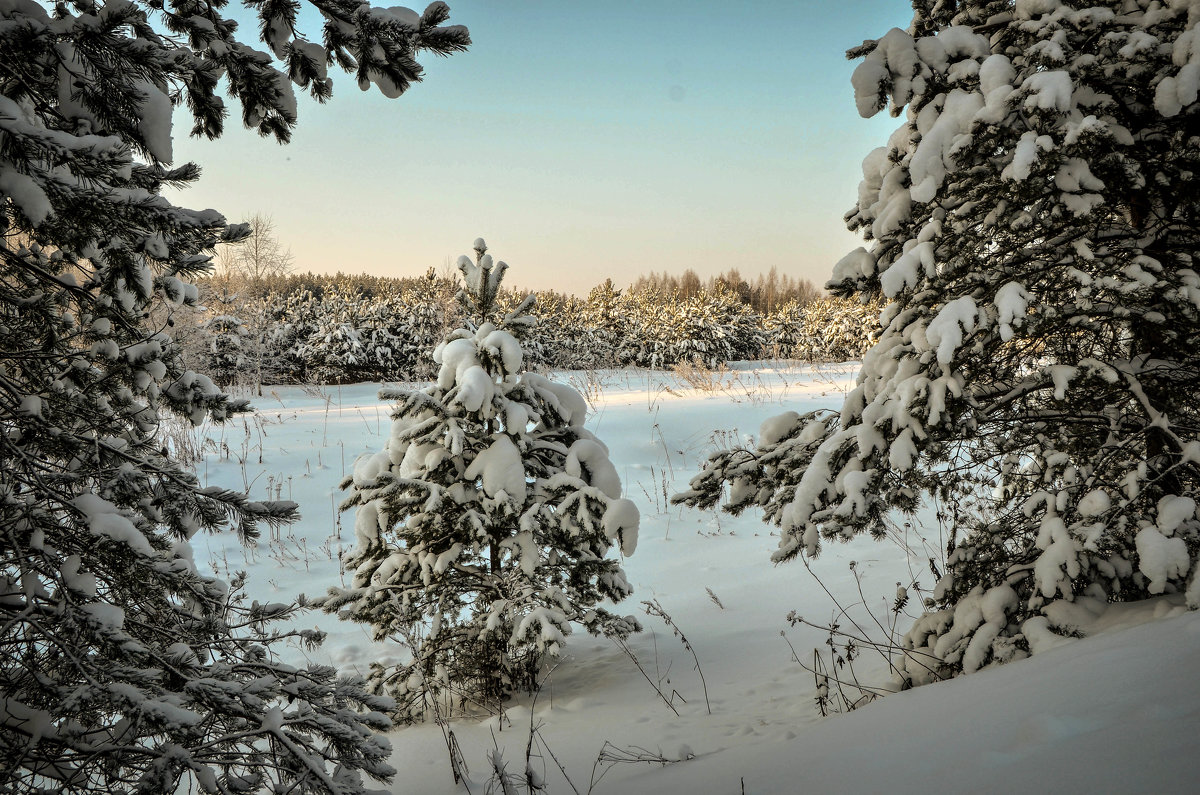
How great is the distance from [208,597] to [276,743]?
73 cm

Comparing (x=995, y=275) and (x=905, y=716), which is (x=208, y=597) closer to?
(x=905, y=716)

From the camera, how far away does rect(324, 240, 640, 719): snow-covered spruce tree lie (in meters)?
3.78

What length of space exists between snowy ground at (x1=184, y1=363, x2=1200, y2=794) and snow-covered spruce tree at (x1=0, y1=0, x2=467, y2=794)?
141 cm

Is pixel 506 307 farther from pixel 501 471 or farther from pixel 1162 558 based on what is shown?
pixel 1162 558

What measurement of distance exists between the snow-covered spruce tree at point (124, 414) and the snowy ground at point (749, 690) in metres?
1.41

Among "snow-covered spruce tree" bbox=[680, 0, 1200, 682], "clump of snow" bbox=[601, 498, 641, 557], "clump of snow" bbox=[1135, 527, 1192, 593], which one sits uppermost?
"snow-covered spruce tree" bbox=[680, 0, 1200, 682]

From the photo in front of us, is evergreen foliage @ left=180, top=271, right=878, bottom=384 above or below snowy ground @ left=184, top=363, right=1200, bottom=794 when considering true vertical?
above

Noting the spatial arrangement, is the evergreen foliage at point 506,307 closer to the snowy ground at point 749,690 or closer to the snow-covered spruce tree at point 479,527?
the snowy ground at point 749,690

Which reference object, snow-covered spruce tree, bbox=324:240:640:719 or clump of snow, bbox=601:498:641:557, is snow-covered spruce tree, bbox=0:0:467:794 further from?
clump of snow, bbox=601:498:641:557

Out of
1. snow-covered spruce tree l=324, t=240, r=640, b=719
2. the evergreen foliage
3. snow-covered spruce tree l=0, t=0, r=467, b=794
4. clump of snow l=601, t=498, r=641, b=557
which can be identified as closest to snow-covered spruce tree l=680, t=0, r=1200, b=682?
clump of snow l=601, t=498, r=641, b=557

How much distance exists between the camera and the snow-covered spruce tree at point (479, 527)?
149 inches

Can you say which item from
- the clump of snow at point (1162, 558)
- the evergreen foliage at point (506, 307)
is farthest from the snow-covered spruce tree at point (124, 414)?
the evergreen foliage at point (506, 307)

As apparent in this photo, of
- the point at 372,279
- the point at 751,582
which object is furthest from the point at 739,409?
the point at 372,279

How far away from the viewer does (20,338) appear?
7.22 feet
